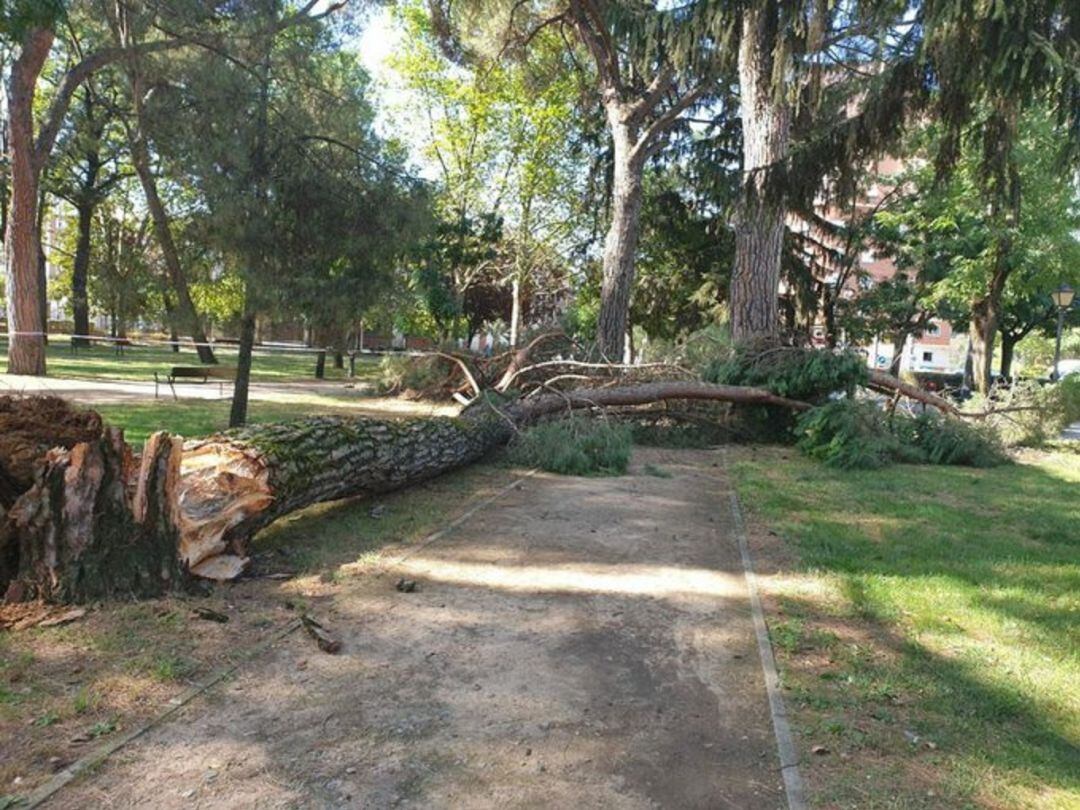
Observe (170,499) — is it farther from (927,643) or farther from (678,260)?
(678,260)

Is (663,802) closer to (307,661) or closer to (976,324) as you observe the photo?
(307,661)

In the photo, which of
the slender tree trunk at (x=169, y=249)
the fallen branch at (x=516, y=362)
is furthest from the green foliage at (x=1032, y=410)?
the slender tree trunk at (x=169, y=249)

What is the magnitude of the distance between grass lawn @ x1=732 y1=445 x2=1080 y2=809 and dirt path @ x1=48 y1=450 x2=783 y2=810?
0.31 metres

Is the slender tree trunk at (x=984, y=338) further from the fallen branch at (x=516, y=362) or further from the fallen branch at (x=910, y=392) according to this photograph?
the fallen branch at (x=516, y=362)

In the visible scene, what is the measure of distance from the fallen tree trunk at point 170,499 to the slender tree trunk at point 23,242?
1432 centimetres

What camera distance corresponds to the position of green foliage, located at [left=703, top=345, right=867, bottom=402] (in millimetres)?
11750

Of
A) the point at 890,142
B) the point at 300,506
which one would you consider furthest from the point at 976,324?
the point at 300,506

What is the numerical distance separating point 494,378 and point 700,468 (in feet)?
14.4

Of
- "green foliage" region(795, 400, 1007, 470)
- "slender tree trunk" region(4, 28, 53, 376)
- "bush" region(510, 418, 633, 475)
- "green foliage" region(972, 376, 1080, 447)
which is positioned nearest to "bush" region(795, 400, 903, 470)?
"green foliage" region(795, 400, 1007, 470)

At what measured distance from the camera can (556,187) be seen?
32.7 metres

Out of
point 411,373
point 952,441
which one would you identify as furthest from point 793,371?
point 411,373

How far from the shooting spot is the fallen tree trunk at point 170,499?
13.4 ft

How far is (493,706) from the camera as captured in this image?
132 inches

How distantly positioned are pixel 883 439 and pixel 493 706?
921cm
